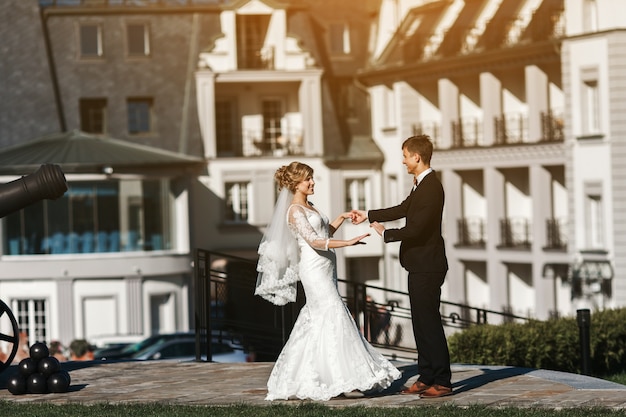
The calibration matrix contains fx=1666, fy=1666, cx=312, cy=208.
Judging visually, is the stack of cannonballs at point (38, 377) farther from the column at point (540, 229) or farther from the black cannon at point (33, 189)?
the column at point (540, 229)

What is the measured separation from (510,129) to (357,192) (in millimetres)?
10973

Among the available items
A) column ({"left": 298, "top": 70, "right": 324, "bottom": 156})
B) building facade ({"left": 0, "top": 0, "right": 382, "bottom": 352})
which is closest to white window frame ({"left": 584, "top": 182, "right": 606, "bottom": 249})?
building facade ({"left": 0, "top": 0, "right": 382, "bottom": 352})

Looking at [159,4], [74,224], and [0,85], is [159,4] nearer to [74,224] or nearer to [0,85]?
[0,85]

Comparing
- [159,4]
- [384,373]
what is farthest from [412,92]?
[384,373]

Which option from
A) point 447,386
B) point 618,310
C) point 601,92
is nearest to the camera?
point 447,386

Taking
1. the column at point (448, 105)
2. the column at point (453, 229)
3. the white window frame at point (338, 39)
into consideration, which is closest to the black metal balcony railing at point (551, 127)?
the column at point (448, 105)

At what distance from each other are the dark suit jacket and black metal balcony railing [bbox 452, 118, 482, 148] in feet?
148

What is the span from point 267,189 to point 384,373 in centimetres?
5079

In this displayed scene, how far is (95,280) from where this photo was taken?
193 ft

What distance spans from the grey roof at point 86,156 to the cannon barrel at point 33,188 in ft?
132

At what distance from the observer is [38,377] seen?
1748 centimetres

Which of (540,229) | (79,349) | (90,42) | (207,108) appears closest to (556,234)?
(540,229)

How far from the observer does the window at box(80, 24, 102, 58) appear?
6788cm

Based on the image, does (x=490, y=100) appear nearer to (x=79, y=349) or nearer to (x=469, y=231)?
(x=469, y=231)
